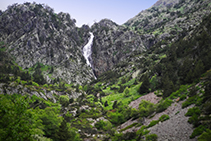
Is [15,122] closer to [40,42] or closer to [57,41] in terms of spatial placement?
[40,42]

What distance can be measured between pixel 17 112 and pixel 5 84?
202 feet

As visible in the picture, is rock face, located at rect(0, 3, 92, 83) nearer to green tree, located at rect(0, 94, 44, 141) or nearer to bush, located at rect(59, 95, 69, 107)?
bush, located at rect(59, 95, 69, 107)

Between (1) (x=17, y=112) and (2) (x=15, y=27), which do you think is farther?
(2) (x=15, y=27)

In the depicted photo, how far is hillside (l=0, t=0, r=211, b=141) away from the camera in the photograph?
835 inches

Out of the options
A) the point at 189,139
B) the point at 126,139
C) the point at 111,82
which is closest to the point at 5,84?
the point at 126,139

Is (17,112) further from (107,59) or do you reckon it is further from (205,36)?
(107,59)

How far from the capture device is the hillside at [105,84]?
69.6 feet

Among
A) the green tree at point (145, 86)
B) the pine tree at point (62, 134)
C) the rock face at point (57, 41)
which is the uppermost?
the rock face at point (57, 41)

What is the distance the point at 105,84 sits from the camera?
13400 centimetres

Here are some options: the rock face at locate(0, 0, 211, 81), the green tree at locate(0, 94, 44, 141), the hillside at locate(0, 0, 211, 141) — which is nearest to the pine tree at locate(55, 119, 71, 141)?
the hillside at locate(0, 0, 211, 141)

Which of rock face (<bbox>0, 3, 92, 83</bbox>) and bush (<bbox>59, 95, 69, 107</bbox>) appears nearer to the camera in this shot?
bush (<bbox>59, 95, 69, 107</bbox>)

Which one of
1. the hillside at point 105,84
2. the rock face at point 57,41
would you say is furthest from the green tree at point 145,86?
the rock face at point 57,41

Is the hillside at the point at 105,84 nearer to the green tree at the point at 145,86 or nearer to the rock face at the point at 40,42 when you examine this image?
the green tree at the point at 145,86

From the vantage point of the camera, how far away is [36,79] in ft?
323
